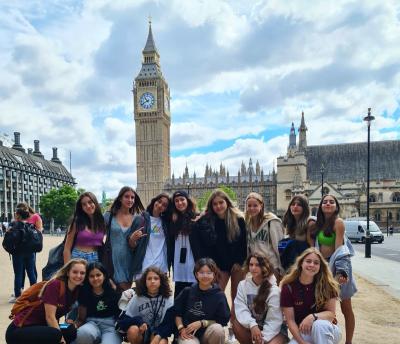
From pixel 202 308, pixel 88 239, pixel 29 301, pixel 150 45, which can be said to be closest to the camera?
pixel 29 301

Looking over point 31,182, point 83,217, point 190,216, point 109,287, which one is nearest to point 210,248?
point 190,216

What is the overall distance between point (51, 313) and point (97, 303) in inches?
22.5

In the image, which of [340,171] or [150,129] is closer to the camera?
[340,171]

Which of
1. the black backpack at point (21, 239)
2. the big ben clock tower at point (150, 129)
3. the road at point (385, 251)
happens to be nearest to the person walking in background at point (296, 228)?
the black backpack at point (21, 239)

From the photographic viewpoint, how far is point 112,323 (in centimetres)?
470

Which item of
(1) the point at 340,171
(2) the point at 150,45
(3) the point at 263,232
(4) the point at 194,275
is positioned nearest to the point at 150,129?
(2) the point at 150,45

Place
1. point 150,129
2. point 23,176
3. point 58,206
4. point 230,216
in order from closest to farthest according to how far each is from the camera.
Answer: point 230,216
point 58,206
point 23,176
point 150,129

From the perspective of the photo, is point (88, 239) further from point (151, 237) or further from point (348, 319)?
point (348, 319)

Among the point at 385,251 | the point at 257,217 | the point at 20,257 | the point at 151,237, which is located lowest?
the point at 385,251

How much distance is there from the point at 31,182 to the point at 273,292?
276ft

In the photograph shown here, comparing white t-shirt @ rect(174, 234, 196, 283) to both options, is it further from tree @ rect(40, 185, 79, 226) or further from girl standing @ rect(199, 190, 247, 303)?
tree @ rect(40, 185, 79, 226)

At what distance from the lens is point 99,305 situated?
4652 mm

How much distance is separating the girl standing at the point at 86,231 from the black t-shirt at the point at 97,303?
2.29ft

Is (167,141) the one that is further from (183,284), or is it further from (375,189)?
(183,284)
